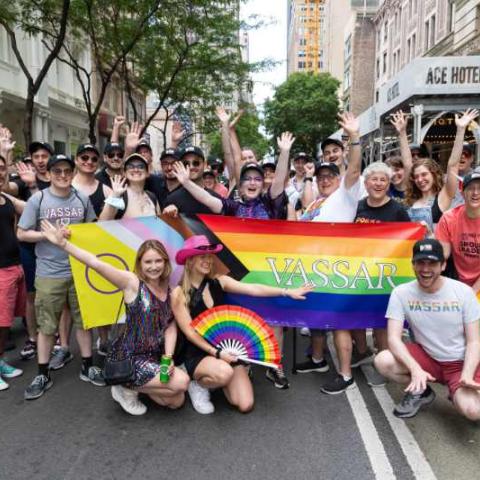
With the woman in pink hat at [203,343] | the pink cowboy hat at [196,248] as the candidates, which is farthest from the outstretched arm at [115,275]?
the pink cowboy hat at [196,248]

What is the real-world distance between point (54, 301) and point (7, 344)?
60.8 inches

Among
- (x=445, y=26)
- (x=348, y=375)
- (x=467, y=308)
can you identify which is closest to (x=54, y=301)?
(x=348, y=375)

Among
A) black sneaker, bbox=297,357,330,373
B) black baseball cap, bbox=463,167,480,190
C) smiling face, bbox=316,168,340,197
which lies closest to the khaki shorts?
black sneaker, bbox=297,357,330,373

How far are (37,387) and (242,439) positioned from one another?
6.29ft

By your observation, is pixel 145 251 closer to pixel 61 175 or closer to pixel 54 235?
pixel 54 235

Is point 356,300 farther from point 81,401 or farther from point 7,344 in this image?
point 7,344

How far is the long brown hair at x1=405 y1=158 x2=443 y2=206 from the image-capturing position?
484cm

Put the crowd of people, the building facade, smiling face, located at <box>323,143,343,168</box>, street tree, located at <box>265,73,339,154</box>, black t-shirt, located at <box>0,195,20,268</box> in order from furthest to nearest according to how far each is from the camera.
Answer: the building facade → street tree, located at <box>265,73,339,154</box> → smiling face, located at <box>323,143,343,168</box> → black t-shirt, located at <box>0,195,20,268</box> → the crowd of people

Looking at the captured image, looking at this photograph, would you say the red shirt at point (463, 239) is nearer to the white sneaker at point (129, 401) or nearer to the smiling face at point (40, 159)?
the white sneaker at point (129, 401)

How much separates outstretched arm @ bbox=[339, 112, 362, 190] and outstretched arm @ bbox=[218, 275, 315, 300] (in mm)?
1025

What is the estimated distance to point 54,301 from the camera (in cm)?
439

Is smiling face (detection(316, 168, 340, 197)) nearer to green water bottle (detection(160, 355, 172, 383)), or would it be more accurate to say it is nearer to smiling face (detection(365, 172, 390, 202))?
smiling face (detection(365, 172, 390, 202))

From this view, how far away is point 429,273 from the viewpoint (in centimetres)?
351

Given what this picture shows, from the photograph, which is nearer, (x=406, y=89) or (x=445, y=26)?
(x=406, y=89)
